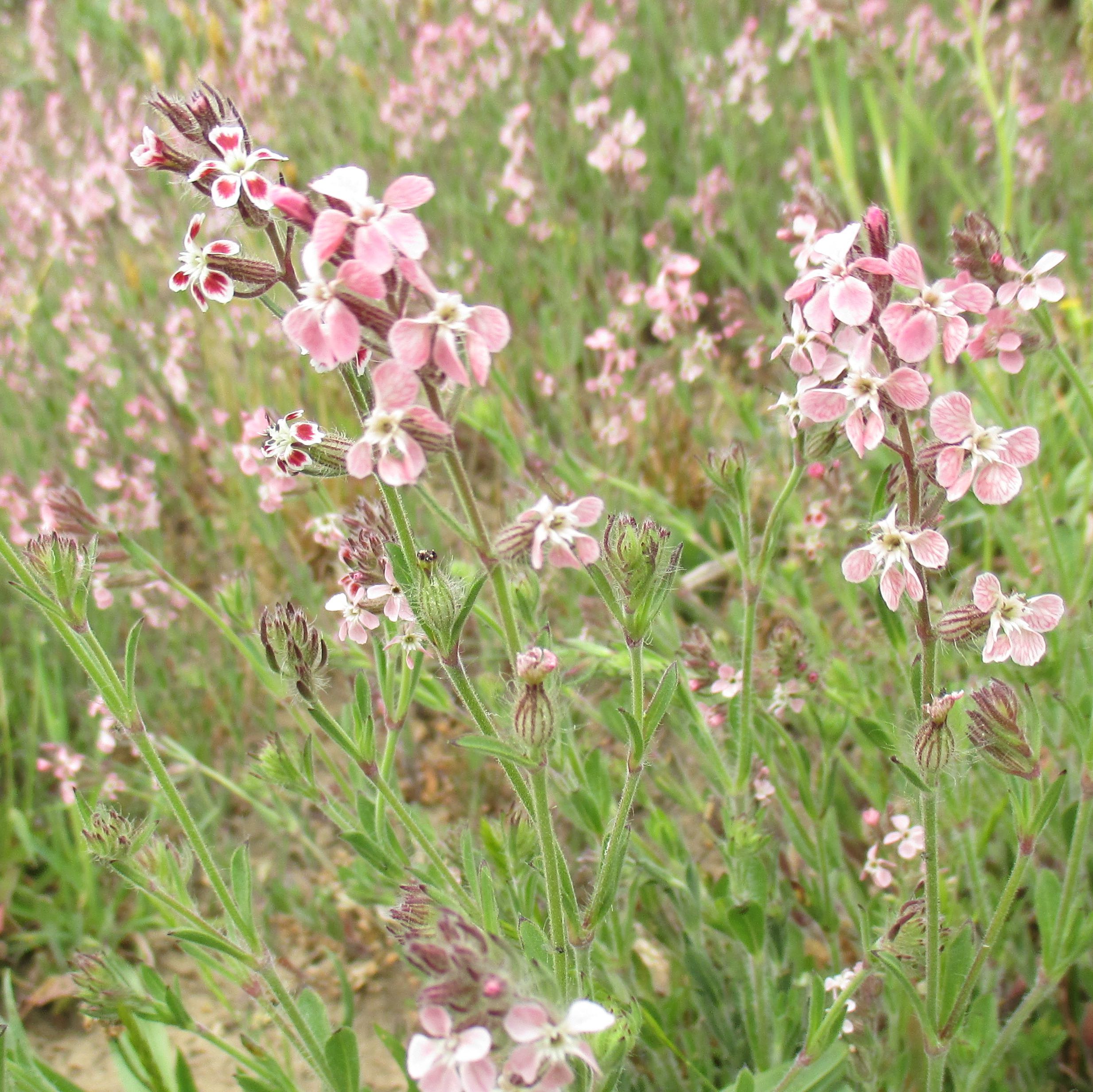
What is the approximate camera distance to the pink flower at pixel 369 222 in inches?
43.8

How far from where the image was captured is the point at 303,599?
341 centimetres

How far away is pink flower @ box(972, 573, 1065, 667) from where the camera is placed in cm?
137

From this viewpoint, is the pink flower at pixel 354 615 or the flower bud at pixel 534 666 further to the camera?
the pink flower at pixel 354 615

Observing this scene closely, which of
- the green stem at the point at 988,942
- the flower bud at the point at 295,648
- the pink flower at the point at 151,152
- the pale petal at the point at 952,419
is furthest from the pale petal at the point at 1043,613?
the pink flower at the point at 151,152

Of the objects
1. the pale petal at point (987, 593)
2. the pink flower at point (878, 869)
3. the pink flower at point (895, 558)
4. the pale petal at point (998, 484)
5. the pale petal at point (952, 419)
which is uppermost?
the pale petal at point (952, 419)

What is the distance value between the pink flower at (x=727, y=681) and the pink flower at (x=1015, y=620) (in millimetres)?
754

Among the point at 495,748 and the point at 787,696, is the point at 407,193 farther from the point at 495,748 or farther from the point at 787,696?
the point at 787,696

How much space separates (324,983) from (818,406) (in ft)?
7.38

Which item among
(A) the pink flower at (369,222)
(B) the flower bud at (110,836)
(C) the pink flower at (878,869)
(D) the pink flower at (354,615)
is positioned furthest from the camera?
(C) the pink flower at (878,869)

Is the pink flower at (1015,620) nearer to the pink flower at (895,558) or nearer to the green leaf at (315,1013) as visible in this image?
the pink flower at (895,558)

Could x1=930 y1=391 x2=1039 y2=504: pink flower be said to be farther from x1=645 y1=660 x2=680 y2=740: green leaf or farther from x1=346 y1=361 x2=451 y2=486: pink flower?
x1=346 y1=361 x2=451 y2=486: pink flower

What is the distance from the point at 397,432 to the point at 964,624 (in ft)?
2.61

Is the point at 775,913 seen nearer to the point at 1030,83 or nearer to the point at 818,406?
the point at 818,406

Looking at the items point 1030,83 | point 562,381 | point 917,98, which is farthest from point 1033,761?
point 1030,83
